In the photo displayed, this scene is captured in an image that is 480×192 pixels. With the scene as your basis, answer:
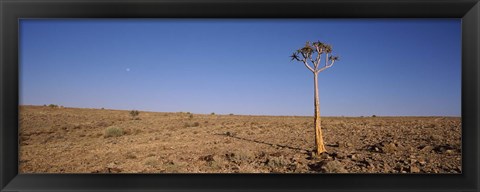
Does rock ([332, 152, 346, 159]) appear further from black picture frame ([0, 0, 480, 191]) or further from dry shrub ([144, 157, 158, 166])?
dry shrub ([144, 157, 158, 166])

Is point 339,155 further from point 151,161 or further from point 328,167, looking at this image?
point 151,161

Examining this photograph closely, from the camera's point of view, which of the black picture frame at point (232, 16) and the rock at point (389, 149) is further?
the rock at point (389, 149)

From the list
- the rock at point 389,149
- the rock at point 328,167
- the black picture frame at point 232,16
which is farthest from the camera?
the rock at point 389,149

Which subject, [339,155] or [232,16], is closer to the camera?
[232,16]

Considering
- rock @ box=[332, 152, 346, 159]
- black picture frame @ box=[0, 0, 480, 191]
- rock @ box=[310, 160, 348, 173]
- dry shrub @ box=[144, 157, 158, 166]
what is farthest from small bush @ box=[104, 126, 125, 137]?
black picture frame @ box=[0, 0, 480, 191]

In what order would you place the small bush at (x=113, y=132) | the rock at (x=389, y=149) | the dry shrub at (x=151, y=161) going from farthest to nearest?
the small bush at (x=113, y=132) < the rock at (x=389, y=149) < the dry shrub at (x=151, y=161)

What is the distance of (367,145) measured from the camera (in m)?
5.95

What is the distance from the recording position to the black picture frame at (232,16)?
209cm

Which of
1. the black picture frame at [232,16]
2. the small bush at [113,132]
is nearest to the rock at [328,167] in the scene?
the black picture frame at [232,16]

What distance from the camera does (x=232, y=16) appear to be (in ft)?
7.04

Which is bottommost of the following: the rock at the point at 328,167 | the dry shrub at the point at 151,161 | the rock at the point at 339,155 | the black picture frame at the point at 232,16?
the dry shrub at the point at 151,161

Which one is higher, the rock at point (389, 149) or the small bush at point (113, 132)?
the rock at point (389, 149)

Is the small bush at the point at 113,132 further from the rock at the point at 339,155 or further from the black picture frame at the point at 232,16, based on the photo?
the black picture frame at the point at 232,16

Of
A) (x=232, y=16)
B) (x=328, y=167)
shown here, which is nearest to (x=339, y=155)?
(x=328, y=167)
